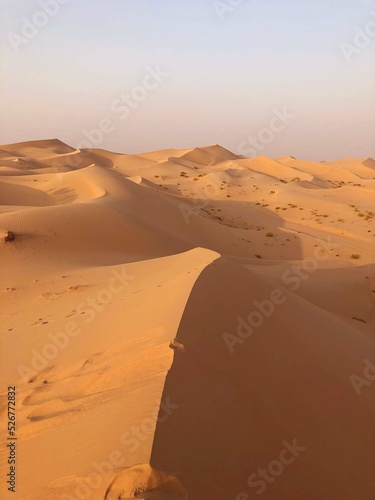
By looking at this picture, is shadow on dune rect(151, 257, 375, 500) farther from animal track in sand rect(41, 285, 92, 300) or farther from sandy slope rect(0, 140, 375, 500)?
animal track in sand rect(41, 285, 92, 300)

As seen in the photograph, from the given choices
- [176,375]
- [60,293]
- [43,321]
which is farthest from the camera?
[60,293]

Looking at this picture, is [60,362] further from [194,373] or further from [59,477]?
[59,477]

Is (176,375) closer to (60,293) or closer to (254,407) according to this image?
(254,407)

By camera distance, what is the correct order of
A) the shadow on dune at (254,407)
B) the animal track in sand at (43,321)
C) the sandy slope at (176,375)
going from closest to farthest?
the sandy slope at (176,375), the shadow on dune at (254,407), the animal track in sand at (43,321)

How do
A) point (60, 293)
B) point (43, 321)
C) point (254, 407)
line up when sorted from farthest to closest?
point (60, 293) < point (43, 321) < point (254, 407)

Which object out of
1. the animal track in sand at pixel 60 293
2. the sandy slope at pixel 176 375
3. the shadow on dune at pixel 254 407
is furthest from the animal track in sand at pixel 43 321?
the shadow on dune at pixel 254 407

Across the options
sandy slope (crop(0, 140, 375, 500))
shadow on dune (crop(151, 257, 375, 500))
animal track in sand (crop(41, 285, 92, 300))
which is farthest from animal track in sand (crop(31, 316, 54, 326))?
shadow on dune (crop(151, 257, 375, 500))

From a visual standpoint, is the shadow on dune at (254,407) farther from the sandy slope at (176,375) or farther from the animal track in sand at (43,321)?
the animal track in sand at (43,321)

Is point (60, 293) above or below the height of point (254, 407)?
below

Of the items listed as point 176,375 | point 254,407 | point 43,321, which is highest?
point 176,375

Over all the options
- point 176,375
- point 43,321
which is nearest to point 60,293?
point 43,321

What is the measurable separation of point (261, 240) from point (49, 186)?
7.61 meters

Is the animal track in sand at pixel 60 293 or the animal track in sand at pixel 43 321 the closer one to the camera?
the animal track in sand at pixel 43 321

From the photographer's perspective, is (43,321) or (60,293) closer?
(43,321)
